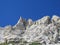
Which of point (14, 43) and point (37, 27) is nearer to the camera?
point (14, 43)

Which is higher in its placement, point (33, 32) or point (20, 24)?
point (20, 24)

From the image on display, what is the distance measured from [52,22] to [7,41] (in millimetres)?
19233

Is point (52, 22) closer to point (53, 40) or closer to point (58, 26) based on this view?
point (58, 26)

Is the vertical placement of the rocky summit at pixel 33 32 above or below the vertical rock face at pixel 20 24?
below

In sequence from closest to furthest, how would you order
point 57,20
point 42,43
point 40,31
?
point 42,43 → point 40,31 → point 57,20

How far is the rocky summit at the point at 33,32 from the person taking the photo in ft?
447

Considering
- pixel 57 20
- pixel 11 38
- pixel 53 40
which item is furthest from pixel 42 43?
pixel 57 20

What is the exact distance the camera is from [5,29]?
5960 inches

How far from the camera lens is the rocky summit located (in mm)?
136150

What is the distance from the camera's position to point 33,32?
474 ft

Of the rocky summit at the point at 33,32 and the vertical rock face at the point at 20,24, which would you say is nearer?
the rocky summit at the point at 33,32

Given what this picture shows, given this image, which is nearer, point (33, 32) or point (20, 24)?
point (33, 32)

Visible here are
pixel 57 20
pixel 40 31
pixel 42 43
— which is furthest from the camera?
pixel 57 20

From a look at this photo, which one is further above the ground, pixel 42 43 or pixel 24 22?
pixel 24 22
